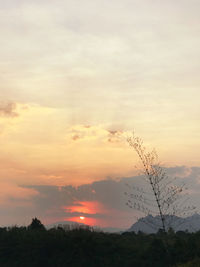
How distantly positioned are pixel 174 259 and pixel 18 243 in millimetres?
16845

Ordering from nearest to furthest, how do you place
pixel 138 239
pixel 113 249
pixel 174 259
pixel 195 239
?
1. pixel 174 259
2. pixel 195 239
3. pixel 113 249
4. pixel 138 239

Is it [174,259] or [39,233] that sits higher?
[39,233]

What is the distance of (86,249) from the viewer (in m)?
39.2

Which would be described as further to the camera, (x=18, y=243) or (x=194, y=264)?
(x=18, y=243)

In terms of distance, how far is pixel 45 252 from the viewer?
39.7 meters

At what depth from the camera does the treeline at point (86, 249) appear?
36344 mm

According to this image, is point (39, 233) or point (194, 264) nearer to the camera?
point (194, 264)

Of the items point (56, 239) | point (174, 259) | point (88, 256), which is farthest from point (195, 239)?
point (56, 239)

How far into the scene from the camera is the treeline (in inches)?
1431

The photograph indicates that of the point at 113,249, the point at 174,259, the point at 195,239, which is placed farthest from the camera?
the point at 113,249

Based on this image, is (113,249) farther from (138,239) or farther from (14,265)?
(14,265)

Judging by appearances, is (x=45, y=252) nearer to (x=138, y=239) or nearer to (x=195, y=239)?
(x=138, y=239)

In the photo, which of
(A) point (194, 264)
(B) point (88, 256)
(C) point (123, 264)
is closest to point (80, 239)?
(B) point (88, 256)

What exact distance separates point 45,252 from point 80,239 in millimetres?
3713
